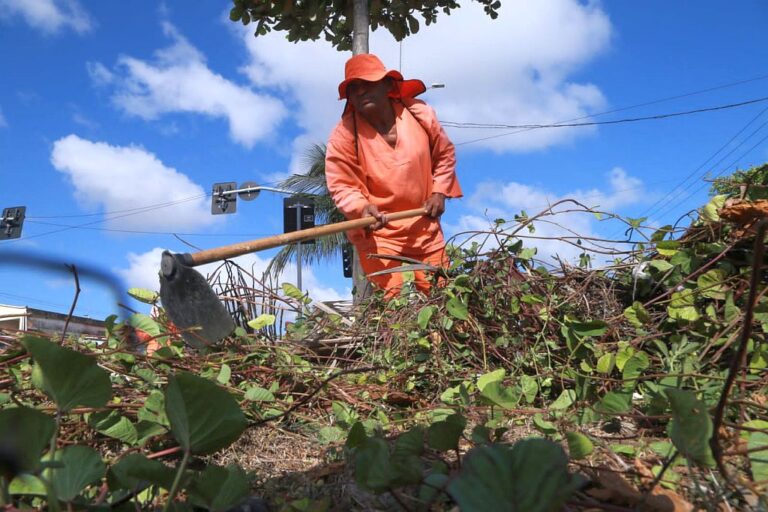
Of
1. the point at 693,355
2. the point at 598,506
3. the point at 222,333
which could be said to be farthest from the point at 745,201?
the point at 222,333

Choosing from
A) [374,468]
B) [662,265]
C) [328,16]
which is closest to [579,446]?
[374,468]

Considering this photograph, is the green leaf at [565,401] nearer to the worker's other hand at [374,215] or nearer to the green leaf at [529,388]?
the green leaf at [529,388]

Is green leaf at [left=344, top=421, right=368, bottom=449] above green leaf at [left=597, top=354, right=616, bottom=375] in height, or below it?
below

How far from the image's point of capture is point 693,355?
4.59 feet

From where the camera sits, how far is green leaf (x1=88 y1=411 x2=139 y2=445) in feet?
3.92

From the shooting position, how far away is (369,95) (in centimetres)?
352

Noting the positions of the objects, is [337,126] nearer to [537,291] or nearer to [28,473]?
[537,291]

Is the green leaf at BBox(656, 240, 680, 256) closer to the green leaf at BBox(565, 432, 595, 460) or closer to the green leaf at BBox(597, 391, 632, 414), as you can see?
the green leaf at BBox(597, 391, 632, 414)

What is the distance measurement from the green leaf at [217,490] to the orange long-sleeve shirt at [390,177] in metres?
2.68

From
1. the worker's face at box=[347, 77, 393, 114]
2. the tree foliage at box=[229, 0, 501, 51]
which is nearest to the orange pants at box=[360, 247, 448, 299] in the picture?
the worker's face at box=[347, 77, 393, 114]

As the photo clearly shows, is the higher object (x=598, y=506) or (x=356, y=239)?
(x=356, y=239)

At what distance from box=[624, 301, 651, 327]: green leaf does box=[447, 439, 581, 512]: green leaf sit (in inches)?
45.9

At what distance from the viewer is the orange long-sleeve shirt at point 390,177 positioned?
3490 millimetres

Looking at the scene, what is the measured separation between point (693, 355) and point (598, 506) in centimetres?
80
